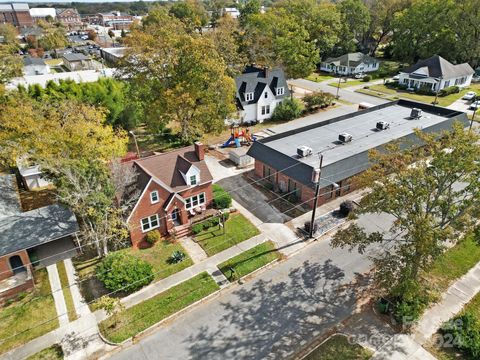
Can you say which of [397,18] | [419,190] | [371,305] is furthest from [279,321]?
[397,18]

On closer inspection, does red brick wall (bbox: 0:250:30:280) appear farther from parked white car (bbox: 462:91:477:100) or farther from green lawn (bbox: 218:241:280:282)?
parked white car (bbox: 462:91:477:100)

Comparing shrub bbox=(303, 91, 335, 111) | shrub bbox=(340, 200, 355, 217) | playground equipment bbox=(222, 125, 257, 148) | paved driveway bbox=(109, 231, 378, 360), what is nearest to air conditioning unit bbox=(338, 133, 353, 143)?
shrub bbox=(340, 200, 355, 217)

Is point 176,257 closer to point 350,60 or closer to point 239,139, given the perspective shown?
point 239,139

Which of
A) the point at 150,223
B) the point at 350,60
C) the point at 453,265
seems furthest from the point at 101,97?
the point at 350,60

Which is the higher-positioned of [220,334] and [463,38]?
[463,38]

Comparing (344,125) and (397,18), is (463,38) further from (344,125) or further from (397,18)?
(344,125)

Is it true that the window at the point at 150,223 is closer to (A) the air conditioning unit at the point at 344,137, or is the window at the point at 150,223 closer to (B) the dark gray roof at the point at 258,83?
(A) the air conditioning unit at the point at 344,137

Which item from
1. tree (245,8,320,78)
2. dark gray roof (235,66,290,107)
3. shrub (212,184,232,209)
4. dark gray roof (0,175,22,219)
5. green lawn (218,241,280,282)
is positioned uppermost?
tree (245,8,320,78)
